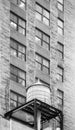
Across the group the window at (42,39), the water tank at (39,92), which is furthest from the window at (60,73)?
the water tank at (39,92)

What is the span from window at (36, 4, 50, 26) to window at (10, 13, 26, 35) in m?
3.37

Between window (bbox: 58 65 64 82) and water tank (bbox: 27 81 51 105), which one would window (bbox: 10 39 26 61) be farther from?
water tank (bbox: 27 81 51 105)

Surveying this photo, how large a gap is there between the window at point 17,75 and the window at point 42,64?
3.09 m

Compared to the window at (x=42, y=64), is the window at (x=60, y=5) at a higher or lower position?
higher

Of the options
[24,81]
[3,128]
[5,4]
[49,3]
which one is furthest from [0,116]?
[49,3]

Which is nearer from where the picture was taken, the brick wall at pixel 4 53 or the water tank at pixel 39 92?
the water tank at pixel 39 92

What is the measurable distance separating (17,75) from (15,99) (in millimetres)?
2783

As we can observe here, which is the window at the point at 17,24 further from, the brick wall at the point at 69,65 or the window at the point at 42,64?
the brick wall at the point at 69,65

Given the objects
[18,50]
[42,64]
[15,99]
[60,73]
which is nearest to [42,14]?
[42,64]

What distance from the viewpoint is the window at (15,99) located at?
73.4m

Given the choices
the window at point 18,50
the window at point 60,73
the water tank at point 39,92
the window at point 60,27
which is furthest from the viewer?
the window at point 60,27

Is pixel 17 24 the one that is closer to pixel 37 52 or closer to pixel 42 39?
pixel 37 52

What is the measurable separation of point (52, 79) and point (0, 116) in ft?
38.8

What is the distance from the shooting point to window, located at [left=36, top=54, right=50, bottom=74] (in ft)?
260
